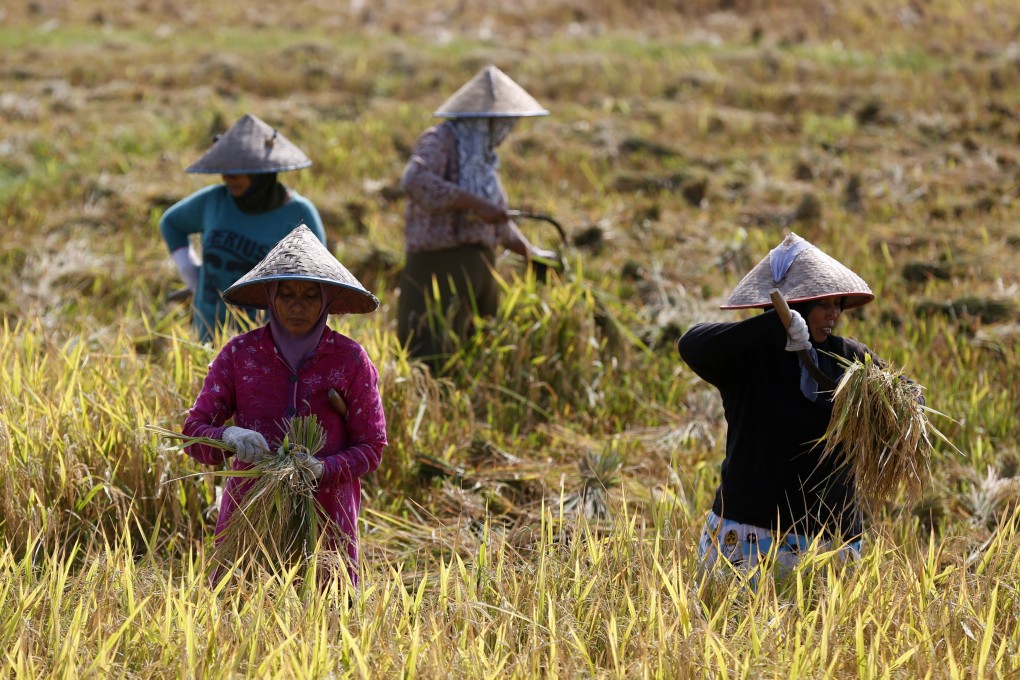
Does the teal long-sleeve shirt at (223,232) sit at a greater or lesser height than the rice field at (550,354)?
greater

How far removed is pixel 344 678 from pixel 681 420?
118 inches

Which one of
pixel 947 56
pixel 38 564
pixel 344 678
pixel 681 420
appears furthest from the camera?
pixel 947 56

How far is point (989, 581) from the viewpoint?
10.1 ft

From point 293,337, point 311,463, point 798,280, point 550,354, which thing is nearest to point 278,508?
point 311,463

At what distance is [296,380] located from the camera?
307 centimetres

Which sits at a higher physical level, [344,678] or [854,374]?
[854,374]

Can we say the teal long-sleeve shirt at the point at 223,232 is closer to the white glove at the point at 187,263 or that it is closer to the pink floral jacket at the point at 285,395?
the white glove at the point at 187,263

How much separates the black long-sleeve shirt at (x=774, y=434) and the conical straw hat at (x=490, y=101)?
204cm

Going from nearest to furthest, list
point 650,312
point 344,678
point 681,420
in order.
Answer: point 344,678 < point 681,420 < point 650,312

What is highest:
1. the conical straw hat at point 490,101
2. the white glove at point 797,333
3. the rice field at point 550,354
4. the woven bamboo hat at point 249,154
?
the conical straw hat at point 490,101

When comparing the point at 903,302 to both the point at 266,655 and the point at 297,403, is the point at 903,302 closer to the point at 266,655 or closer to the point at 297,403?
the point at 297,403

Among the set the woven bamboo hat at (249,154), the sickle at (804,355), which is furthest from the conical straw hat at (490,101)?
the sickle at (804,355)

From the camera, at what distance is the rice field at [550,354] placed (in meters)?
2.69

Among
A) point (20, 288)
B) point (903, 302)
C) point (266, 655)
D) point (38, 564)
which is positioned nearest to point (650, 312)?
point (903, 302)
